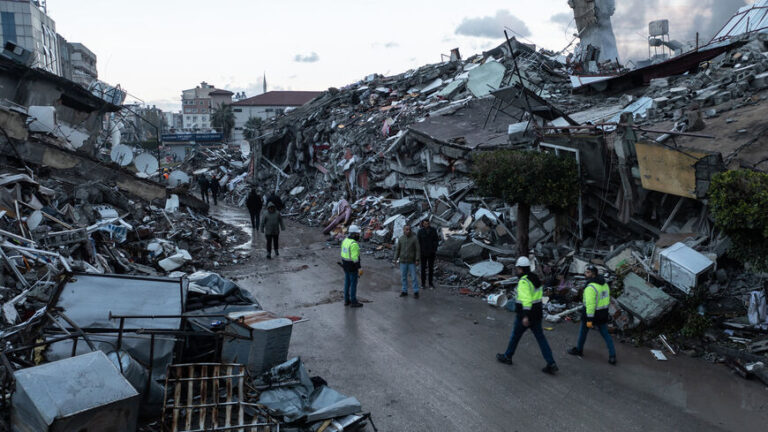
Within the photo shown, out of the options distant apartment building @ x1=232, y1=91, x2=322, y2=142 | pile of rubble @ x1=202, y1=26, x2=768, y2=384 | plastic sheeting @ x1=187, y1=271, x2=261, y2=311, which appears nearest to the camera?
plastic sheeting @ x1=187, y1=271, x2=261, y2=311

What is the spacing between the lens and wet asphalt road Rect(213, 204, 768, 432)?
5195 mm

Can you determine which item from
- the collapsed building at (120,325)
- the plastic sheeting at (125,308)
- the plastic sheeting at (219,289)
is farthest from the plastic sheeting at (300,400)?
the plastic sheeting at (219,289)

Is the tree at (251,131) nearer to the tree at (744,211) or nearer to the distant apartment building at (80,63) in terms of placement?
the distant apartment building at (80,63)

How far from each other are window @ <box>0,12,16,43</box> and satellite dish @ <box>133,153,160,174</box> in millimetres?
35391

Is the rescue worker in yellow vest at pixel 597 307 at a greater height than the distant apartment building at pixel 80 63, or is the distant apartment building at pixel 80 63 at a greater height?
the distant apartment building at pixel 80 63

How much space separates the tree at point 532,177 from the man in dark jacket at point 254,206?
369 inches

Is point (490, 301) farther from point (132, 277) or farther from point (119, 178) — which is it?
point (119, 178)

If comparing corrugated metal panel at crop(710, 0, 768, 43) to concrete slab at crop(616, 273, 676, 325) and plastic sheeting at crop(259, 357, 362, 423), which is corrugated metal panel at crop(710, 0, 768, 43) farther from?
plastic sheeting at crop(259, 357, 362, 423)

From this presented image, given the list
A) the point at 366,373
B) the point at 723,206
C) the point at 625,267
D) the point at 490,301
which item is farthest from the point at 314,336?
the point at 723,206

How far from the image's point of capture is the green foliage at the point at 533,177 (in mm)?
9273

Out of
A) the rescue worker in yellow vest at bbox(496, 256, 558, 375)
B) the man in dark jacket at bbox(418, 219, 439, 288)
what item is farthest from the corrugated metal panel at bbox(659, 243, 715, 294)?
the man in dark jacket at bbox(418, 219, 439, 288)

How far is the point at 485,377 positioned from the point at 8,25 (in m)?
53.2

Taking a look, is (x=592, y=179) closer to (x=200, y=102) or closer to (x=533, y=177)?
(x=533, y=177)

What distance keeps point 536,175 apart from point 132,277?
6965mm
